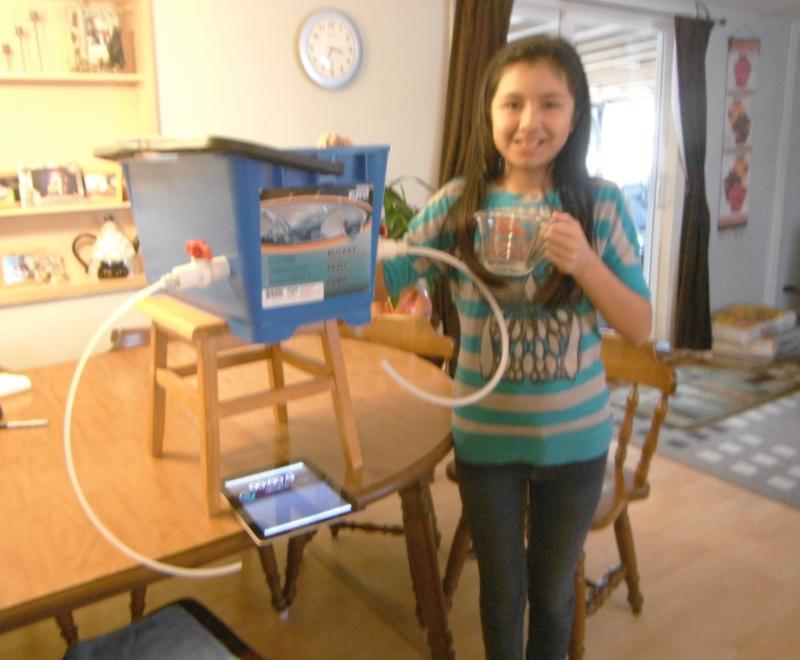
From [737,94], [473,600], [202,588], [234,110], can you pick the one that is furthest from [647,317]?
[737,94]

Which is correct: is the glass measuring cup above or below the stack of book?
above

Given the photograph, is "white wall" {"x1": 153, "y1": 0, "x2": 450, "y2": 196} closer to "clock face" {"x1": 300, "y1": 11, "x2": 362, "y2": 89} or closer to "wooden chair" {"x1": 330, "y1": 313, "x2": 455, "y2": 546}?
"clock face" {"x1": 300, "y1": 11, "x2": 362, "y2": 89}

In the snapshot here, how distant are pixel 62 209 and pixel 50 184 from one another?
4.1 inches

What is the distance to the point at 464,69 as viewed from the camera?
→ 122 inches

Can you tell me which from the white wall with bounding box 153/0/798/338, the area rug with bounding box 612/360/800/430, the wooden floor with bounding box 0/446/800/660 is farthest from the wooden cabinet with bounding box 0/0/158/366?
the area rug with bounding box 612/360/800/430

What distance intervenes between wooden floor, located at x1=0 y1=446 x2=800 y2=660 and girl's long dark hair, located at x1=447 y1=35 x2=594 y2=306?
1121mm

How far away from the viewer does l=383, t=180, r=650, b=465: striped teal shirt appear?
44.3 inches

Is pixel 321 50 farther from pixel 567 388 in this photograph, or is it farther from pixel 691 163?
pixel 691 163

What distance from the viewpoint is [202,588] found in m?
2.04

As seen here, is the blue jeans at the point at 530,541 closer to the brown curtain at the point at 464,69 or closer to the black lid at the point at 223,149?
the black lid at the point at 223,149

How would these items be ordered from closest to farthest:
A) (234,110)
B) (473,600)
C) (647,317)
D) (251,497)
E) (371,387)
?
(251,497) → (647,317) → (371,387) → (473,600) → (234,110)

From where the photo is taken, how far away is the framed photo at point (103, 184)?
2457mm

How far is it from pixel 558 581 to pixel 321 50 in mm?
2347

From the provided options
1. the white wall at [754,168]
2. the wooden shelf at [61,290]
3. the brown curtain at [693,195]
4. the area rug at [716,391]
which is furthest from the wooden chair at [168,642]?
the white wall at [754,168]
